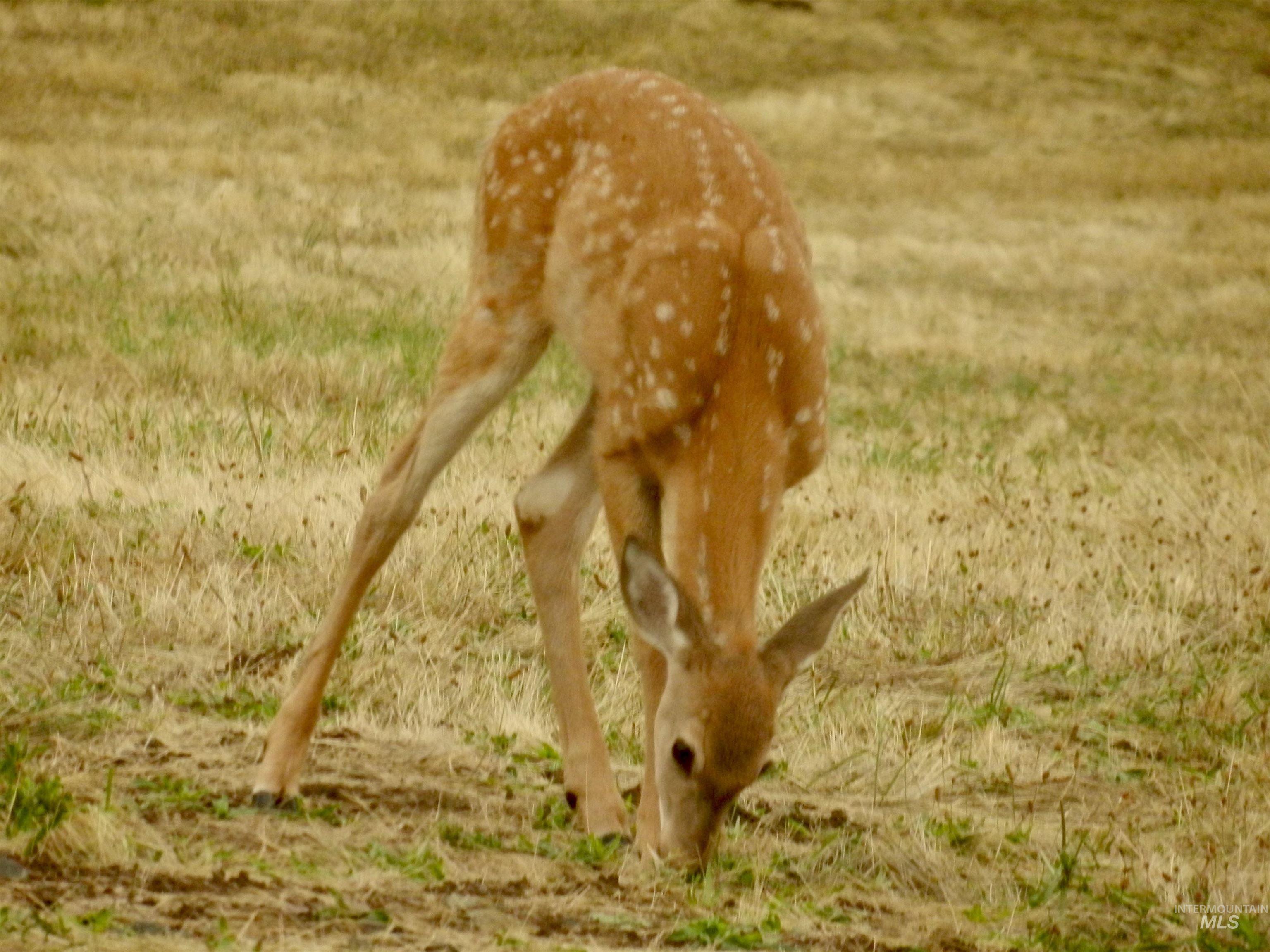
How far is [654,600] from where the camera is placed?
430 centimetres

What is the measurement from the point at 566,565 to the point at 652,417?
77 centimetres

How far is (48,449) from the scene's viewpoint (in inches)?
274

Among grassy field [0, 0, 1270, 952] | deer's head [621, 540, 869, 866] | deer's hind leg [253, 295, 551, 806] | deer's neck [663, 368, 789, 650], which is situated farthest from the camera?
deer's hind leg [253, 295, 551, 806]

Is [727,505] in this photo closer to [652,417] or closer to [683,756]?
[652,417]

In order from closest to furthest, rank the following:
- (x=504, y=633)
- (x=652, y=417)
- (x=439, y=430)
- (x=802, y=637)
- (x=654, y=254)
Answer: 1. (x=802, y=637)
2. (x=652, y=417)
3. (x=654, y=254)
4. (x=439, y=430)
5. (x=504, y=633)

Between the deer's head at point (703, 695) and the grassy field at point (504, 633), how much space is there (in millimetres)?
156

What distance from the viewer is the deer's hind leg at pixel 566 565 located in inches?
194

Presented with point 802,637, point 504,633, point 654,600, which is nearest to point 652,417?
point 654,600

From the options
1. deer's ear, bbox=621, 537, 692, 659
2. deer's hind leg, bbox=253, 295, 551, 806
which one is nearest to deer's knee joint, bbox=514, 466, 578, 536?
deer's hind leg, bbox=253, 295, 551, 806

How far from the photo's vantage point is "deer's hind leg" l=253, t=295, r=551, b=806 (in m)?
5.04

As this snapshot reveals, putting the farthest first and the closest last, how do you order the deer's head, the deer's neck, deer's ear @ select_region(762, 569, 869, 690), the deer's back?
1. the deer's back
2. the deer's neck
3. deer's ear @ select_region(762, 569, 869, 690)
4. the deer's head

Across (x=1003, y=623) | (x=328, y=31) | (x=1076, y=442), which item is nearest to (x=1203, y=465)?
(x=1076, y=442)

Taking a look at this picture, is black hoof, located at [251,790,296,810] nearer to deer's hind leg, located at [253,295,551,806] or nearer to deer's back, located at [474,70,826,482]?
deer's hind leg, located at [253,295,551,806]

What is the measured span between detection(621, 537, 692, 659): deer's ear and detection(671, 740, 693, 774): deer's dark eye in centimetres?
20
